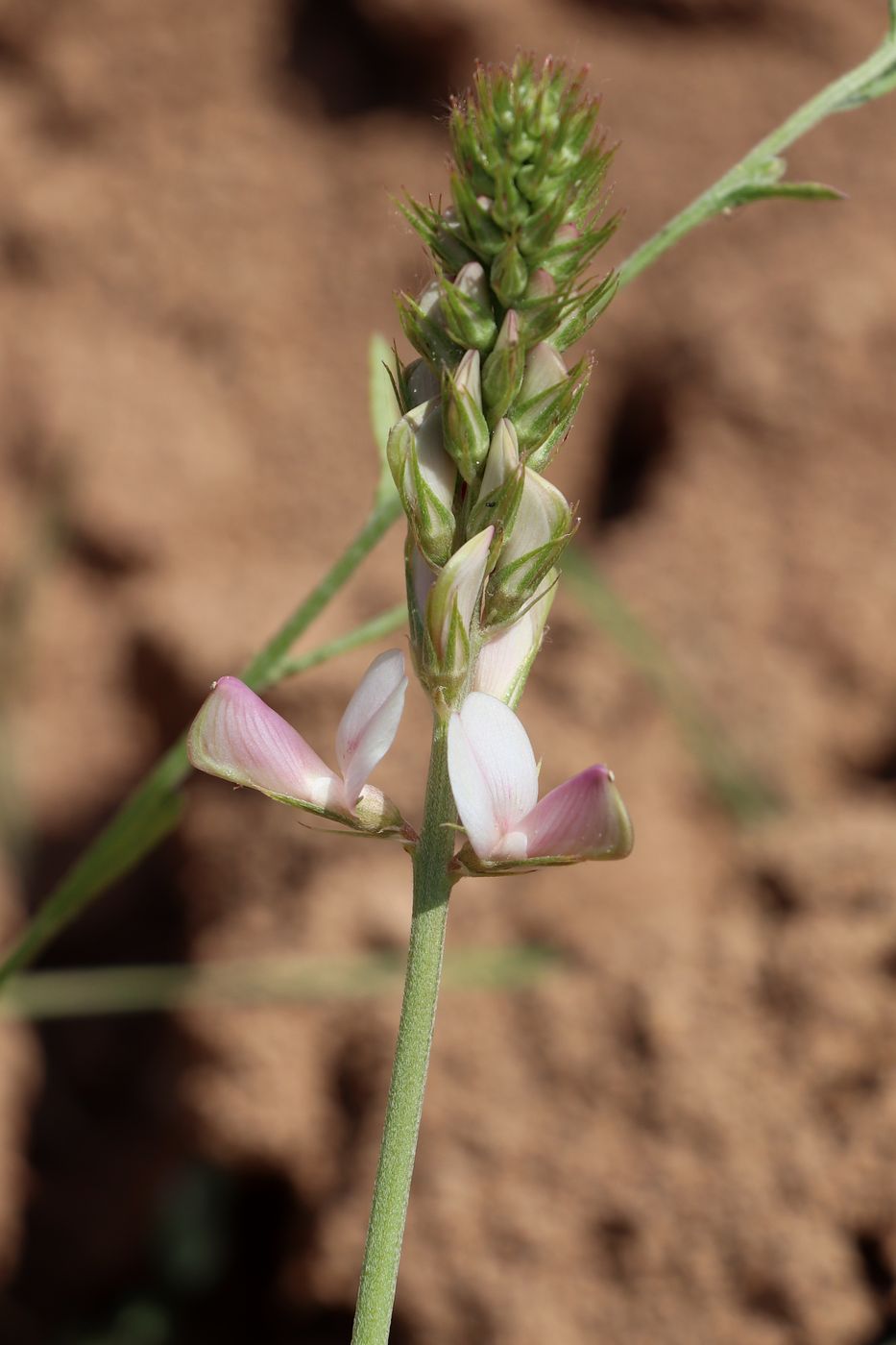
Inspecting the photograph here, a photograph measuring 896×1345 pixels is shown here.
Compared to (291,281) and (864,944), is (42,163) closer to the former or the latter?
(291,281)

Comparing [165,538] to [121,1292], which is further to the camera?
[165,538]

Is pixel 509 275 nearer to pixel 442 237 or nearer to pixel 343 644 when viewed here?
pixel 442 237

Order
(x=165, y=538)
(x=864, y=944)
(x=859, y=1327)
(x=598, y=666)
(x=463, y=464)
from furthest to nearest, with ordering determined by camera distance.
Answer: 1. (x=165, y=538)
2. (x=598, y=666)
3. (x=864, y=944)
4. (x=859, y=1327)
5. (x=463, y=464)

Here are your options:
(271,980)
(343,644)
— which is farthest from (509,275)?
(271,980)

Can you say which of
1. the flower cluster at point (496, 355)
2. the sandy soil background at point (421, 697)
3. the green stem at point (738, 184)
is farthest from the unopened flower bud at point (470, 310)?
the sandy soil background at point (421, 697)

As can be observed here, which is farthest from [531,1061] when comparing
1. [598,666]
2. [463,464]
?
[463,464]

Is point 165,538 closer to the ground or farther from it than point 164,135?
closer to the ground

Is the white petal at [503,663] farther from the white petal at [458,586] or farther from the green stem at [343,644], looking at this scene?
the green stem at [343,644]
